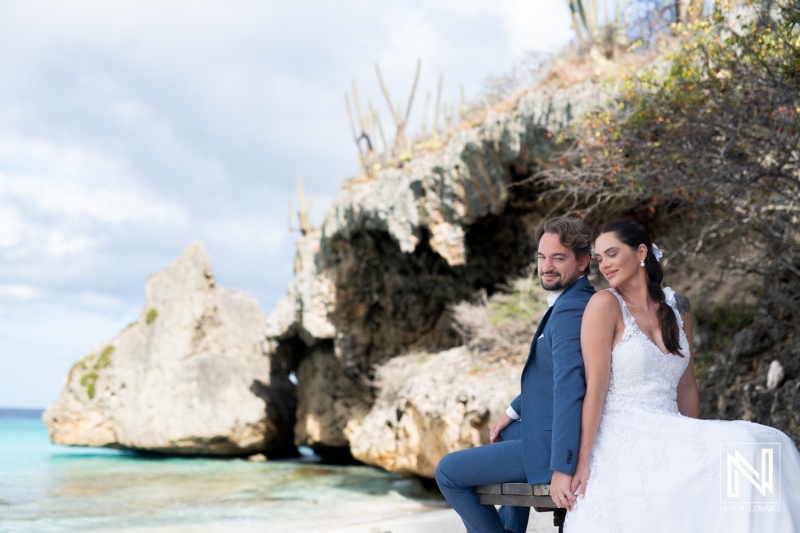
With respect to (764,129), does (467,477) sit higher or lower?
lower

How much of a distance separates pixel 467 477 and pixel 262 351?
18179mm

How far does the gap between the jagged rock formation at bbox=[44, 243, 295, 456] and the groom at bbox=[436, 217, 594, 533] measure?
645 inches

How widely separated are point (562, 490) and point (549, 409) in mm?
324

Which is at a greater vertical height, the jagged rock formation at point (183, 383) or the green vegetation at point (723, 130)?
the green vegetation at point (723, 130)

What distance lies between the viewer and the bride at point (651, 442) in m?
2.44

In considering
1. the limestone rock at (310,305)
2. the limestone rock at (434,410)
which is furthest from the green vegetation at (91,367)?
the limestone rock at (434,410)

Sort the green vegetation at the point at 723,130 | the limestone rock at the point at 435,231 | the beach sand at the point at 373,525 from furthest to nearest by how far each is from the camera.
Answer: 1. the limestone rock at the point at 435,231
2. the beach sand at the point at 373,525
3. the green vegetation at the point at 723,130

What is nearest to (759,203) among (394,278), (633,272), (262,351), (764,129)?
(764,129)

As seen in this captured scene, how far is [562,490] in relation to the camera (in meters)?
2.67

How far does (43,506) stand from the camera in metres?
11.5

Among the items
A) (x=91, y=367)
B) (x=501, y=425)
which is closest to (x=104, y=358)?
(x=91, y=367)

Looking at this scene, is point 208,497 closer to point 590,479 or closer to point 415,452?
point 415,452

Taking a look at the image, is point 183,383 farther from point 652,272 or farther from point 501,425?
point 652,272

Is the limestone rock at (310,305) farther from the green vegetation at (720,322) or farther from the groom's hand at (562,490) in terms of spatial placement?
the groom's hand at (562,490)
